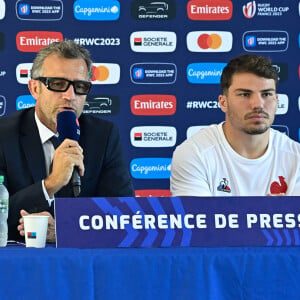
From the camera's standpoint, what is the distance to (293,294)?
1343 mm

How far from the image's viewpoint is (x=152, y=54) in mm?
3480

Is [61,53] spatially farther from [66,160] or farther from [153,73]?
[153,73]

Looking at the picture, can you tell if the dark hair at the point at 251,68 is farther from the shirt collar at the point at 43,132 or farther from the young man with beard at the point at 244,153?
the shirt collar at the point at 43,132

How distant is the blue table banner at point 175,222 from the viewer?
1.41 metres

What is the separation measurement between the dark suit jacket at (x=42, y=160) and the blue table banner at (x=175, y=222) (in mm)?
554

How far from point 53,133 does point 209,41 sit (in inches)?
61.1

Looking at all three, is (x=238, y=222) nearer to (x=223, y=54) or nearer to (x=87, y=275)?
(x=87, y=275)

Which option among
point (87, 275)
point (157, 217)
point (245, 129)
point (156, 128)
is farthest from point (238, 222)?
point (156, 128)

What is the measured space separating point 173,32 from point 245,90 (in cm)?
123

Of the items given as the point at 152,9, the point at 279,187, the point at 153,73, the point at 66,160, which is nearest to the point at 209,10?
the point at 152,9

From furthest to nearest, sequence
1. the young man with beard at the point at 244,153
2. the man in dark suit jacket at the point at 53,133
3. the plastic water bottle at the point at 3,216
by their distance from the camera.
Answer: the young man with beard at the point at 244,153 < the man in dark suit jacket at the point at 53,133 < the plastic water bottle at the point at 3,216

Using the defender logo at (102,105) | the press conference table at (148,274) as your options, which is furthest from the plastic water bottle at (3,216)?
the defender logo at (102,105)

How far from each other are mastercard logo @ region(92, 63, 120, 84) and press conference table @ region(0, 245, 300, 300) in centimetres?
216

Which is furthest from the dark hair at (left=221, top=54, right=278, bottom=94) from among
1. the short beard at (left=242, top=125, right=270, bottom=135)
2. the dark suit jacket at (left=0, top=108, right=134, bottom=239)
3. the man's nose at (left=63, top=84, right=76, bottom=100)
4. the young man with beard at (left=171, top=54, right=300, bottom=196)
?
the man's nose at (left=63, top=84, right=76, bottom=100)
